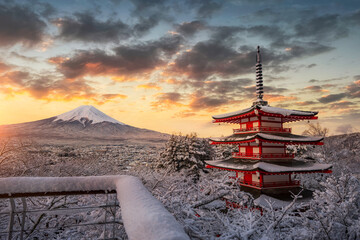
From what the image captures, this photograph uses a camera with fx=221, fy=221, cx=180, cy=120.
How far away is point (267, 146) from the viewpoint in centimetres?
1686

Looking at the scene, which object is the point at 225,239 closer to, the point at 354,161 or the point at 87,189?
the point at 87,189

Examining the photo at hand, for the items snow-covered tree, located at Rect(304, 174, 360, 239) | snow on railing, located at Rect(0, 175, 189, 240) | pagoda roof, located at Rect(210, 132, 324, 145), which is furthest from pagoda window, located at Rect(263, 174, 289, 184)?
snow on railing, located at Rect(0, 175, 189, 240)

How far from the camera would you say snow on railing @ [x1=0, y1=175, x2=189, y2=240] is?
1.08 meters

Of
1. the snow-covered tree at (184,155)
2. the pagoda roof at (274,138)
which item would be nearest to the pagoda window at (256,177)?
the pagoda roof at (274,138)

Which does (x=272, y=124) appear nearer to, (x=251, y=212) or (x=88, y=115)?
(x=251, y=212)

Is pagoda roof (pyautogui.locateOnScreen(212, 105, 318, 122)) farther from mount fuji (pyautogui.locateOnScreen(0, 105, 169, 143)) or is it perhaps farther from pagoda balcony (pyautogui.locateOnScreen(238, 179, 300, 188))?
mount fuji (pyautogui.locateOnScreen(0, 105, 169, 143))

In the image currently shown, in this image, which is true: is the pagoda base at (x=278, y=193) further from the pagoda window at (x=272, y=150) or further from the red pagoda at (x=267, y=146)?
the pagoda window at (x=272, y=150)

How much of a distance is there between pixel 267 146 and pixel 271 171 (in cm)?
266

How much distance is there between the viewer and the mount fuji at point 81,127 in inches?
4978

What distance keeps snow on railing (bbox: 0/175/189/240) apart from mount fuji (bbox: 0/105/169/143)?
4845 inches

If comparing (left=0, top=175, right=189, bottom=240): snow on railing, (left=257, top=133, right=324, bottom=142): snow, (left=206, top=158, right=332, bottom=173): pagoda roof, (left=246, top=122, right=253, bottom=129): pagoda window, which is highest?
(left=246, top=122, right=253, bottom=129): pagoda window

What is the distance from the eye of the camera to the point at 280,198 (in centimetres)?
1559

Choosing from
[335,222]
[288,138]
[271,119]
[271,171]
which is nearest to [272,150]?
[288,138]

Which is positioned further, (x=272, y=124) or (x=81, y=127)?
(x=81, y=127)
